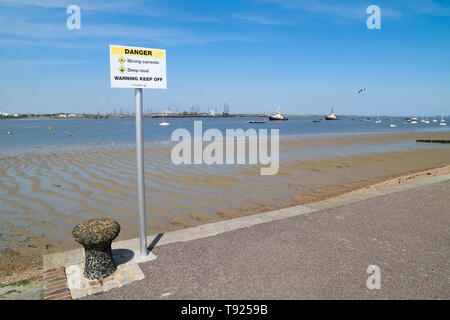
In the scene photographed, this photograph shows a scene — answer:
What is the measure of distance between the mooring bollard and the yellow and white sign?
1833mm

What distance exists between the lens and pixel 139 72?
13.8 feet

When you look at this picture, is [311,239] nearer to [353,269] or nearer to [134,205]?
[353,269]

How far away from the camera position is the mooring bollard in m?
3.87

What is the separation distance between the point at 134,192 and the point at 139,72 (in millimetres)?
6671

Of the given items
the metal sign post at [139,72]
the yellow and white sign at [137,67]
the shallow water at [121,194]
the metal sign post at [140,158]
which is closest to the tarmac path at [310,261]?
the metal sign post at [140,158]

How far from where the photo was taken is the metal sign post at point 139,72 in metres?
4.03

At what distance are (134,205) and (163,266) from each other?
4862 mm

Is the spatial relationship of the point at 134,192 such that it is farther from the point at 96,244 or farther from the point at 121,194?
the point at 96,244

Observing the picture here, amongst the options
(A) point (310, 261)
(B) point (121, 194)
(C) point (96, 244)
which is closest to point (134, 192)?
(B) point (121, 194)

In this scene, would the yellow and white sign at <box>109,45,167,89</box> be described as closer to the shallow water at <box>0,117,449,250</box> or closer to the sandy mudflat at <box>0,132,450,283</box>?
the sandy mudflat at <box>0,132,450,283</box>

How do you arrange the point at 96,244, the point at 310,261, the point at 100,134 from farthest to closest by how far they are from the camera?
the point at 100,134
the point at 310,261
the point at 96,244
